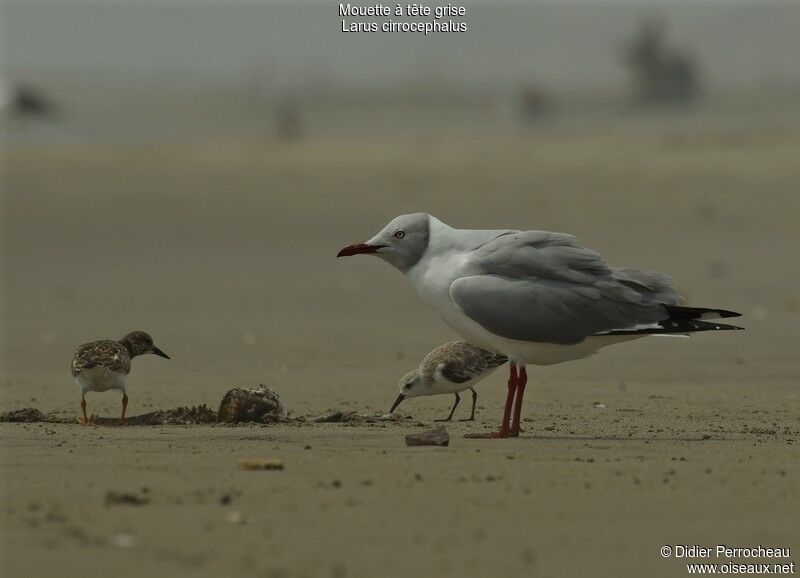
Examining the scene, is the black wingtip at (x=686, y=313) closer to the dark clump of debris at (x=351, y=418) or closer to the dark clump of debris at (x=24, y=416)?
the dark clump of debris at (x=351, y=418)

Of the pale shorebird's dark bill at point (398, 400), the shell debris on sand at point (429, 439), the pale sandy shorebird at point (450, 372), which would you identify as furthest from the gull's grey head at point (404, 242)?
the shell debris on sand at point (429, 439)

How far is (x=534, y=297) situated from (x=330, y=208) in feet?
44.5

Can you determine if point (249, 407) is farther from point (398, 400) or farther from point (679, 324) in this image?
point (679, 324)

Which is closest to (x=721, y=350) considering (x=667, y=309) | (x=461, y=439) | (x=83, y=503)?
(x=667, y=309)

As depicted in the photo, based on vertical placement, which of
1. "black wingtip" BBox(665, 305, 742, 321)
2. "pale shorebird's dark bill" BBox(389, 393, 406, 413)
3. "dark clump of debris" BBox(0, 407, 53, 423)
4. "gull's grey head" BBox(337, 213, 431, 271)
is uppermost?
"gull's grey head" BBox(337, 213, 431, 271)

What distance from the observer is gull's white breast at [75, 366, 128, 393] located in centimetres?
869

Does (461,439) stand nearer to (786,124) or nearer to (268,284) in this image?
(268,284)

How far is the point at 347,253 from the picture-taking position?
8.38m

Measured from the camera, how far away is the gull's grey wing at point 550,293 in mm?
7805

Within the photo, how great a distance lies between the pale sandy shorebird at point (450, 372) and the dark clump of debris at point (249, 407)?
2.80ft

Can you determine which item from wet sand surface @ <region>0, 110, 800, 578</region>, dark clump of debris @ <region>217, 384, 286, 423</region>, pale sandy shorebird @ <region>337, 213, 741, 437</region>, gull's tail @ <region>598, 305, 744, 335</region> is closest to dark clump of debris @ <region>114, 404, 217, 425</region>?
dark clump of debris @ <region>217, 384, 286, 423</region>

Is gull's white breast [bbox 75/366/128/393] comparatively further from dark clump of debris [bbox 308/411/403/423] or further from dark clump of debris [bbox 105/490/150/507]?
dark clump of debris [bbox 105/490/150/507]

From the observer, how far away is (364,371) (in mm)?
11281

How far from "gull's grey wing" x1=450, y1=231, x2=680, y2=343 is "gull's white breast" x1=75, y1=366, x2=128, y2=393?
88.6 inches
